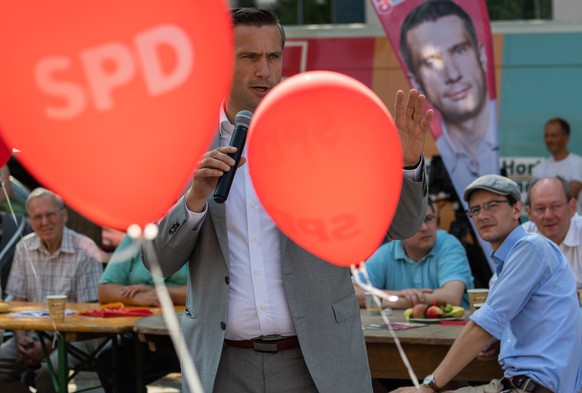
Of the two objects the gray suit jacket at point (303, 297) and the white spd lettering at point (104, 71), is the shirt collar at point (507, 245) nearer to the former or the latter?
the gray suit jacket at point (303, 297)

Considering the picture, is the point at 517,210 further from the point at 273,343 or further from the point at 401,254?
the point at 273,343

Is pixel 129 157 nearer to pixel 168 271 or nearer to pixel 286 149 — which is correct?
pixel 286 149

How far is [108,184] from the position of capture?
2090 millimetres

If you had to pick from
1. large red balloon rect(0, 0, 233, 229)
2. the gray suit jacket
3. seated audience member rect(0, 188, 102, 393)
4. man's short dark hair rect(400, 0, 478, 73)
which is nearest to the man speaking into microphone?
the gray suit jacket

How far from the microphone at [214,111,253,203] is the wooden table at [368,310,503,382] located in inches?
81.4

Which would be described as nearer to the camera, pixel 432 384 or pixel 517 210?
pixel 432 384

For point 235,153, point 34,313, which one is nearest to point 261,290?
point 235,153

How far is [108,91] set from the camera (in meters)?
2.01

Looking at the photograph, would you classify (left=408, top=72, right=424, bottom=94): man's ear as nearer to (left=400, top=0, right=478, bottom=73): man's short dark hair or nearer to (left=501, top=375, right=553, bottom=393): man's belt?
(left=400, top=0, right=478, bottom=73): man's short dark hair

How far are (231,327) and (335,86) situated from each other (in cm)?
94

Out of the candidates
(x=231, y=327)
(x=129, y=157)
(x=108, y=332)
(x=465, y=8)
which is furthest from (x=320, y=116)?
(x=465, y=8)

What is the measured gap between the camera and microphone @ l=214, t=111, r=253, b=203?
2484 millimetres

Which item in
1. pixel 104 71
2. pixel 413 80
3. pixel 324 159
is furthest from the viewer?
pixel 413 80

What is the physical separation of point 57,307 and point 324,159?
11.2 feet
